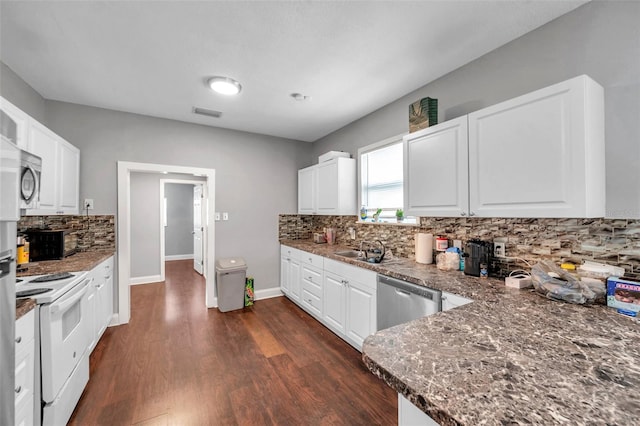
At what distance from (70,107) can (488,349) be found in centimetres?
442

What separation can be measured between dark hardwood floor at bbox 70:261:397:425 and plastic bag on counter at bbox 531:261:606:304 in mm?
1248

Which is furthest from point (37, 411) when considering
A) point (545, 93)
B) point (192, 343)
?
point (545, 93)

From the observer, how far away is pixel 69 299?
5.50 ft

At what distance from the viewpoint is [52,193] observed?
7.97 feet

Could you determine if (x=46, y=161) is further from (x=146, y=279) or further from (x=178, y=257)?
(x=178, y=257)

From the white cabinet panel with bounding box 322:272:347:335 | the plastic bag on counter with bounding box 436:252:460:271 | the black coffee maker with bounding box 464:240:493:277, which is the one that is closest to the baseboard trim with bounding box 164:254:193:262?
the white cabinet panel with bounding box 322:272:347:335

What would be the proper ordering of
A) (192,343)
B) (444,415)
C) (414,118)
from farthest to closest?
1. (192,343)
2. (414,118)
3. (444,415)

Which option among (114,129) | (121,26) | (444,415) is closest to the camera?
(444,415)

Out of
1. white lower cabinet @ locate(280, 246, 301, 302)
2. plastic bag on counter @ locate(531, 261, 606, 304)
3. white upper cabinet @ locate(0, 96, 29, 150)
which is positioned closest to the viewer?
plastic bag on counter @ locate(531, 261, 606, 304)

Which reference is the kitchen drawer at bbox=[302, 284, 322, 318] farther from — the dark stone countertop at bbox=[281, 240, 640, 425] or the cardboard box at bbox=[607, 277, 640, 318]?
the cardboard box at bbox=[607, 277, 640, 318]

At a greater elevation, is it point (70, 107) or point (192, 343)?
point (70, 107)

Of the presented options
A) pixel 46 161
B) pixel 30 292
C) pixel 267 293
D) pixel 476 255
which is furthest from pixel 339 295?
pixel 46 161

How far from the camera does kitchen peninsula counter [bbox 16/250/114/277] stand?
2020mm

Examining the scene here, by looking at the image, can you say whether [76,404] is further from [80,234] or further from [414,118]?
[414,118]
